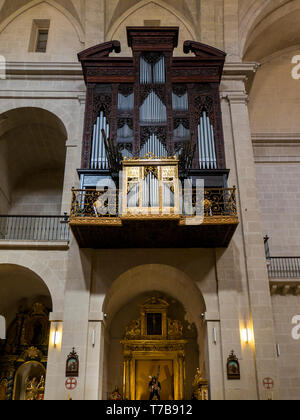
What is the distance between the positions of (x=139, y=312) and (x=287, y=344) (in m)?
5.26

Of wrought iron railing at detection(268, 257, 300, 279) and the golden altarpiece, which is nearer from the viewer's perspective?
the golden altarpiece

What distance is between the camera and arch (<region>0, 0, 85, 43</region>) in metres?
16.4

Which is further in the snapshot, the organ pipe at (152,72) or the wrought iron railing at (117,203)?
the organ pipe at (152,72)

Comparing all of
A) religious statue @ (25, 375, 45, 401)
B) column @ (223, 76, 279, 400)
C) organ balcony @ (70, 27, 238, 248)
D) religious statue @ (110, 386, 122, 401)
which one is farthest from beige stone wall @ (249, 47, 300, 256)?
religious statue @ (25, 375, 45, 401)

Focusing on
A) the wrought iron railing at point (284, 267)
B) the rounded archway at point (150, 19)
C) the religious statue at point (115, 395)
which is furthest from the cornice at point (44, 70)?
the religious statue at point (115, 395)

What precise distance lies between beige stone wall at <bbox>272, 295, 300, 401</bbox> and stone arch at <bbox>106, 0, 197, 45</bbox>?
33.0ft

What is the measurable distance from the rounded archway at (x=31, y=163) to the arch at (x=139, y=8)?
4191mm

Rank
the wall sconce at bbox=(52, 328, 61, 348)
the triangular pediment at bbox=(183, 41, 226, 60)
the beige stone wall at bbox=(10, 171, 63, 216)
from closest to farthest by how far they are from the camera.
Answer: the wall sconce at bbox=(52, 328, 61, 348), the triangular pediment at bbox=(183, 41, 226, 60), the beige stone wall at bbox=(10, 171, 63, 216)

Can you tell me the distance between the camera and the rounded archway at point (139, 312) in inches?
521

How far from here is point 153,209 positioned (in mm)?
11008

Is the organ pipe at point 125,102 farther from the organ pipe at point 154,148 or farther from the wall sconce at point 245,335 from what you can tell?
the wall sconce at point 245,335

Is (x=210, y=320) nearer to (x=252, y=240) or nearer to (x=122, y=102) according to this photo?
(x=252, y=240)

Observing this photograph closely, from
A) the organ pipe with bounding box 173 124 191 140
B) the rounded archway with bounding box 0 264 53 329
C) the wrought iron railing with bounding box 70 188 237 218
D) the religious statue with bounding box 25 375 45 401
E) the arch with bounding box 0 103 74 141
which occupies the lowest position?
the religious statue with bounding box 25 375 45 401

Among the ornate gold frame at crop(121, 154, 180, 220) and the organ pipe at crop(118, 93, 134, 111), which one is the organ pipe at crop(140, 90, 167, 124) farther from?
the ornate gold frame at crop(121, 154, 180, 220)
